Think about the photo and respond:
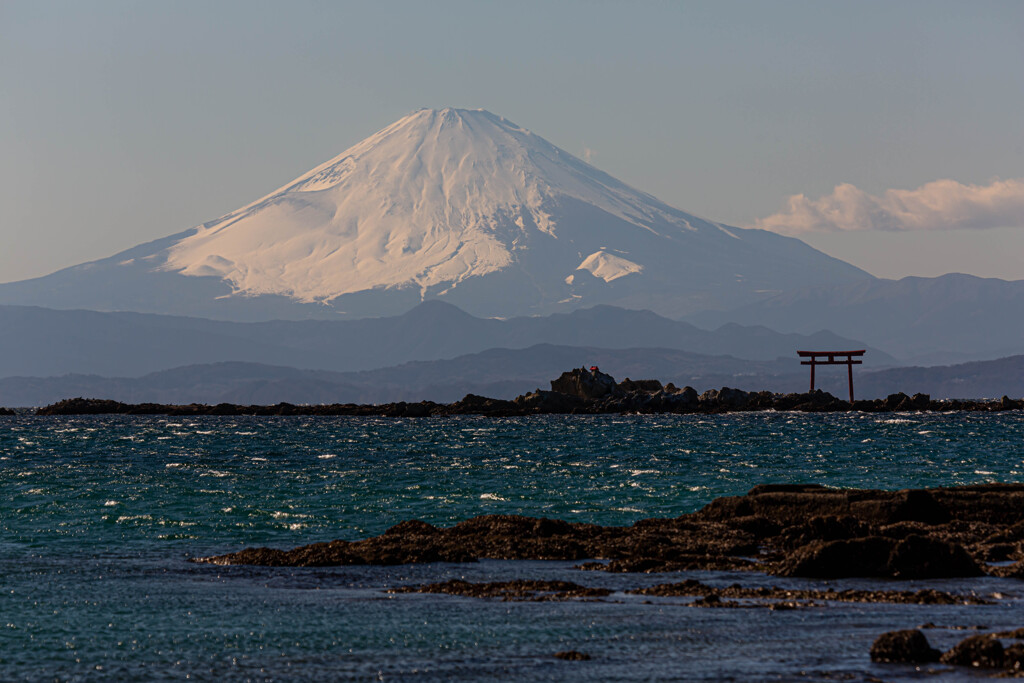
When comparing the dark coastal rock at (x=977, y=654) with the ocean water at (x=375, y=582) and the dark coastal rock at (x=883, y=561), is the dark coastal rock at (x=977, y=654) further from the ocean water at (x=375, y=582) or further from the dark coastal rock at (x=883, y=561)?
the dark coastal rock at (x=883, y=561)

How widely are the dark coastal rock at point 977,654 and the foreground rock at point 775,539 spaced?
22.0 feet

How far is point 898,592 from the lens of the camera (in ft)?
70.6

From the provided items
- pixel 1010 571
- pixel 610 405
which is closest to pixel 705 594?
pixel 1010 571

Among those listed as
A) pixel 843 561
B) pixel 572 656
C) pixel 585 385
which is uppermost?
pixel 585 385

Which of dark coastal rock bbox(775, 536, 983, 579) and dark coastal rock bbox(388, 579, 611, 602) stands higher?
dark coastal rock bbox(775, 536, 983, 579)

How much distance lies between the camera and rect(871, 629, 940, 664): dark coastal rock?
1648 cm

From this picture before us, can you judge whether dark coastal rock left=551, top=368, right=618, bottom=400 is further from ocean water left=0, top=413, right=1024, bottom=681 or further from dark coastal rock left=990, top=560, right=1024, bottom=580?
dark coastal rock left=990, top=560, right=1024, bottom=580

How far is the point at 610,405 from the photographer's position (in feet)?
483

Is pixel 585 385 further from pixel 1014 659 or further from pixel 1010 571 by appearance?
pixel 1014 659

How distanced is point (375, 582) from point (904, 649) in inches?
416

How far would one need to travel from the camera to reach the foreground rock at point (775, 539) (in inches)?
930

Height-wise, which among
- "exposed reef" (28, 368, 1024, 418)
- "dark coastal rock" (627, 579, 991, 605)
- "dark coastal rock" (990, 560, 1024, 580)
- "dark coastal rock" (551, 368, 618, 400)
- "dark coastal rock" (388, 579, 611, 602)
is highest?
"dark coastal rock" (551, 368, 618, 400)

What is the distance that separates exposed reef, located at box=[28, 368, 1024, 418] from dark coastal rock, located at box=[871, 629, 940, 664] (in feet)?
408

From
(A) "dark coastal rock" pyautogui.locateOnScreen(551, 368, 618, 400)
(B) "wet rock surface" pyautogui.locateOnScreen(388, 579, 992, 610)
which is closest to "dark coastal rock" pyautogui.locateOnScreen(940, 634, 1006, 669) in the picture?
(B) "wet rock surface" pyautogui.locateOnScreen(388, 579, 992, 610)
